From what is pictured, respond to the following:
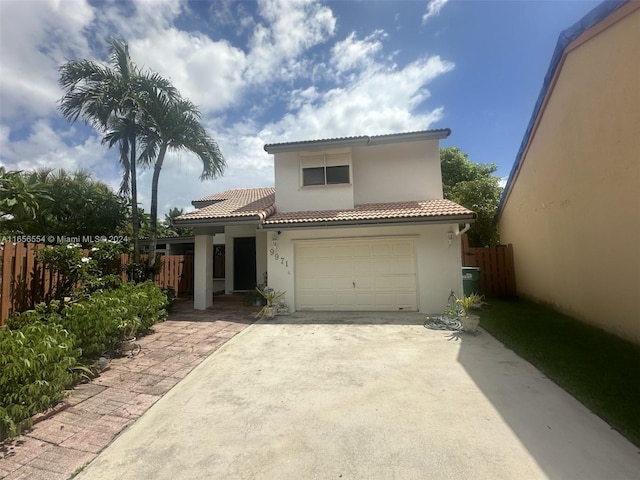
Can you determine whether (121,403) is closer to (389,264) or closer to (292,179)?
(389,264)

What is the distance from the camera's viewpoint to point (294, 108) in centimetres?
1271

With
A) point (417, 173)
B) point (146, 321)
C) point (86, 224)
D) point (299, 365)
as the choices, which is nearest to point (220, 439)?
point (299, 365)

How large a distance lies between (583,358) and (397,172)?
8.80 m

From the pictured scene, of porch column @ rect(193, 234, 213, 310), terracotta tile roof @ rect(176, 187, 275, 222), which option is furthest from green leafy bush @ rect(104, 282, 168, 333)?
terracotta tile roof @ rect(176, 187, 275, 222)

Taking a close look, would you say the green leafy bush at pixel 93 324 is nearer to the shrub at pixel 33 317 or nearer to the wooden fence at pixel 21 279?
the shrub at pixel 33 317

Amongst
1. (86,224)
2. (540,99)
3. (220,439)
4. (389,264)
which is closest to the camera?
(220,439)

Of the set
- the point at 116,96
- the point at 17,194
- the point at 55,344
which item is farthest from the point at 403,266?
the point at 116,96

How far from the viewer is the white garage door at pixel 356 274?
1077cm

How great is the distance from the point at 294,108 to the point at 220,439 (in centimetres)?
1226

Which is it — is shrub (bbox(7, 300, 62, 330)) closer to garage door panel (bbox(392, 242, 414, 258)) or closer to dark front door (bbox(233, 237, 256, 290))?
dark front door (bbox(233, 237, 256, 290))

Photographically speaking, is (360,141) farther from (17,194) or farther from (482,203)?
(17,194)

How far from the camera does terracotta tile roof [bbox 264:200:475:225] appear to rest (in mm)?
10047

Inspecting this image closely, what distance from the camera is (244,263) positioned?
48.5ft

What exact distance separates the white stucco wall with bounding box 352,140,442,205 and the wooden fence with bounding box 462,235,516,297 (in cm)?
404
